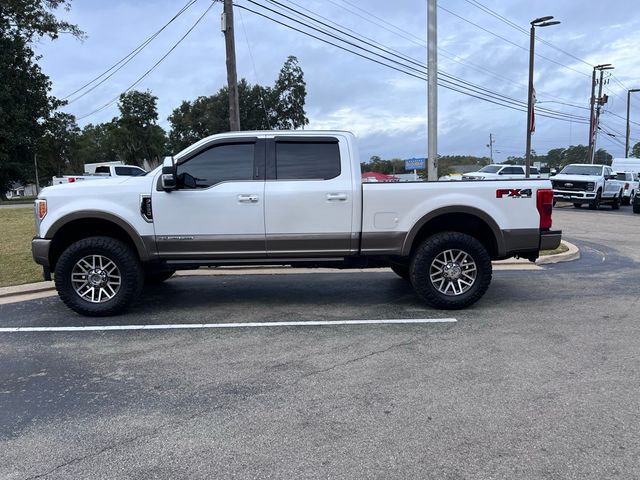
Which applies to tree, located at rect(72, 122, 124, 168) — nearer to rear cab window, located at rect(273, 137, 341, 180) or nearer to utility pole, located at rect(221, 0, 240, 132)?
utility pole, located at rect(221, 0, 240, 132)

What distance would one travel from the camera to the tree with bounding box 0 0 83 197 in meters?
35.8

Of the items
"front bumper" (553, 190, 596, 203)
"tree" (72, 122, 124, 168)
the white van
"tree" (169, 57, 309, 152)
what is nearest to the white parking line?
"front bumper" (553, 190, 596, 203)

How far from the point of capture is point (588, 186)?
24.4 meters

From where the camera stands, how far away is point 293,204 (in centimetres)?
609

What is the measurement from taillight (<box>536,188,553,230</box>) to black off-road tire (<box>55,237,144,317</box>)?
4857 millimetres

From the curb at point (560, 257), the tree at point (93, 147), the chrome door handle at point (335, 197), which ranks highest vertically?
the tree at point (93, 147)

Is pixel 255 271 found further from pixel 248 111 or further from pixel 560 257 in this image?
pixel 248 111

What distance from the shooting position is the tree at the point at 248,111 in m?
53.4

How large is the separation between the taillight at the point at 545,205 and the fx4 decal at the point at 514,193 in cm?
15

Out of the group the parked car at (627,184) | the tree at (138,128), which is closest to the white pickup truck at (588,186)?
the parked car at (627,184)

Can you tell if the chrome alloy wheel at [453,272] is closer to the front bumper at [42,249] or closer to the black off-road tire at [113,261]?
the black off-road tire at [113,261]

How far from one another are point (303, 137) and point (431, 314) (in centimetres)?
263

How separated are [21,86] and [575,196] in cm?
3714

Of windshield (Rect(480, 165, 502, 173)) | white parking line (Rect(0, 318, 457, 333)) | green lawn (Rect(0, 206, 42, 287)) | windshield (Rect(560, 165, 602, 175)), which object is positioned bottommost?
white parking line (Rect(0, 318, 457, 333))
